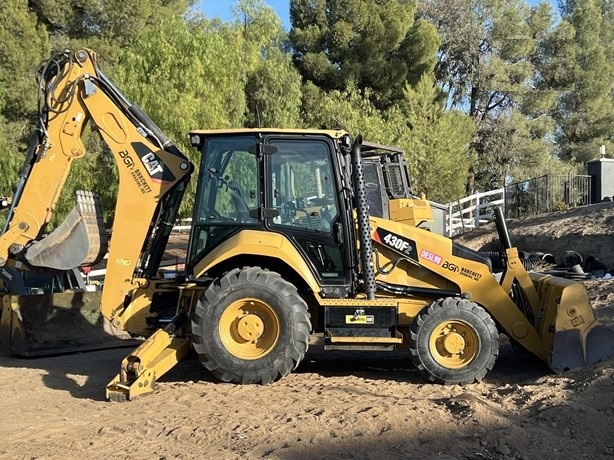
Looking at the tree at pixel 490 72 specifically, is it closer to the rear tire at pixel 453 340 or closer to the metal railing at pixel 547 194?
the metal railing at pixel 547 194

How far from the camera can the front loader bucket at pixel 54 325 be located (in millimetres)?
9156

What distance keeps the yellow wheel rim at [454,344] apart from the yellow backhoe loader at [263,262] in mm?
14

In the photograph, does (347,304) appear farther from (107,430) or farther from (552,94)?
(552,94)

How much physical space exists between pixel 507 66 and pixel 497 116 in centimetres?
268

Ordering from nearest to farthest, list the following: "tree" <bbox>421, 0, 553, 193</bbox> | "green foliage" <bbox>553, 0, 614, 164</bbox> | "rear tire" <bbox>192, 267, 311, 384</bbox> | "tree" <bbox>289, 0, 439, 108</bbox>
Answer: "rear tire" <bbox>192, 267, 311, 384</bbox> < "tree" <bbox>289, 0, 439, 108</bbox> < "tree" <bbox>421, 0, 553, 193</bbox> < "green foliage" <bbox>553, 0, 614, 164</bbox>

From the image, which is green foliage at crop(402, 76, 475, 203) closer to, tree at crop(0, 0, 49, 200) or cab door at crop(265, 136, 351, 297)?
tree at crop(0, 0, 49, 200)

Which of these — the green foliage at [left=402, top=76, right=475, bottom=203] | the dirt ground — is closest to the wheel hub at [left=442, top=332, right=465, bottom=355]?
the dirt ground

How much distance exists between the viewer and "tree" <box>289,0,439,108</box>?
32969 mm

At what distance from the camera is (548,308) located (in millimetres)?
7367

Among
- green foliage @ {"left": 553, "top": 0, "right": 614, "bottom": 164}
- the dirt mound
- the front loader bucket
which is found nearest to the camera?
the front loader bucket

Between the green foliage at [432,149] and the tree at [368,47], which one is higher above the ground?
the tree at [368,47]

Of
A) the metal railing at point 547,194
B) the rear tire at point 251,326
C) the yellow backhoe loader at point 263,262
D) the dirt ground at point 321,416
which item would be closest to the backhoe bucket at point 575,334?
the yellow backhoe loader at point 263,262

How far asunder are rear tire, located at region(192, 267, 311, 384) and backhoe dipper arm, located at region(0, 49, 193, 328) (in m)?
1.14

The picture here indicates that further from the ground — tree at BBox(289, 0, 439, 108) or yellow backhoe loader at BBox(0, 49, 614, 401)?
tree at BBox(289, 0, 439, 108)
